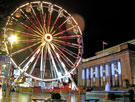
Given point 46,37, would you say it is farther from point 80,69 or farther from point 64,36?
point 80,69

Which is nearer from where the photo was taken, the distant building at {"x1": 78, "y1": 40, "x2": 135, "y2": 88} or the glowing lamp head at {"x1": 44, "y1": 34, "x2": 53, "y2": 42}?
the glowing lamp head at {"x1": 44, "y1": 34, "x2": 53, "y2": 42}

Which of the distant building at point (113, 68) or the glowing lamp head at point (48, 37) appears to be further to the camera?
the distant building at point (113, 68)

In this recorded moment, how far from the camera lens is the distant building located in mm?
40531

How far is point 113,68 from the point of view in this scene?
46.5 m

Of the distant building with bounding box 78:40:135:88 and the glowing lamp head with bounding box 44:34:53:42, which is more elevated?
the glowing lamp head with bounding box 44:34:53:42

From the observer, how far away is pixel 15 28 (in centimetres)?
2472

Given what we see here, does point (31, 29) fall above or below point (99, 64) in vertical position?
above

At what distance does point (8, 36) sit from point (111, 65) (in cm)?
3374

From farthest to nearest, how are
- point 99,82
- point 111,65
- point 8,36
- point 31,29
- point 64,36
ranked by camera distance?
point 99,82 < point 111,65 < point 64,36 < point 31,29 < point 8,36

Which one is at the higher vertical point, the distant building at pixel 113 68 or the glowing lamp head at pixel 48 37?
the glowing lamp head at pixel 48 37

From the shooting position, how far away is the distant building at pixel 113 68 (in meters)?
40.5

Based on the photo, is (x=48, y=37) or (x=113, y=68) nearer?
(x=48, y=37)

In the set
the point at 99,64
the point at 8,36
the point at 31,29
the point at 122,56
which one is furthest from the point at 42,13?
the point at 99,64

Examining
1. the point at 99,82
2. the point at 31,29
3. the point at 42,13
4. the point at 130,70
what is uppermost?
the point at 42,13
